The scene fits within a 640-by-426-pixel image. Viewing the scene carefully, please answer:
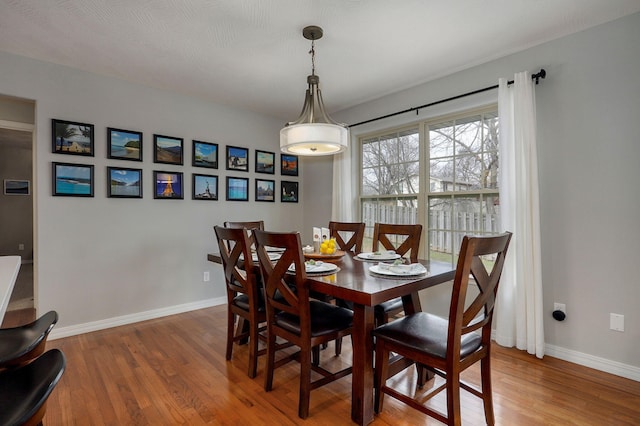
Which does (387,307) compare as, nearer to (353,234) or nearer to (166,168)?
(353,234)

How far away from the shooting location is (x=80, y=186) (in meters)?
2.99

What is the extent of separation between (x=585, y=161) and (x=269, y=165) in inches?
130

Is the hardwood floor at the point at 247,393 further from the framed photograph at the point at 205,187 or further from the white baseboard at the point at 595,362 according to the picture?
the framed photograph at the point at 205,187

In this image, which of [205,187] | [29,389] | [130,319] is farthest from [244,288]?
[205,187]

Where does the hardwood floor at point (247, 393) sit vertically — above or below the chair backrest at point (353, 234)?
below

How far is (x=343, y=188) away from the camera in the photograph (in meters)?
3.98

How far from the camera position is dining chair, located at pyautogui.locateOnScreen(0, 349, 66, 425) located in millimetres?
764

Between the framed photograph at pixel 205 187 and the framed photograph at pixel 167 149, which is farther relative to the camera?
the framed photograph at pixel 205 187

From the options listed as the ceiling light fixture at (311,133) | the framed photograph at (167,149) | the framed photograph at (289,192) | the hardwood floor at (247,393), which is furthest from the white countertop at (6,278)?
the framed photograph at (289,192)

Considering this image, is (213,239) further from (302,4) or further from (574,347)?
(574,347)

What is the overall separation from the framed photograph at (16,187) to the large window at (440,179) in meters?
6.97

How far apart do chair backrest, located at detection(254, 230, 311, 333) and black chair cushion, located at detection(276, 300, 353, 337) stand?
3.3 inches

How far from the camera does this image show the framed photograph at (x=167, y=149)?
3.42 metres

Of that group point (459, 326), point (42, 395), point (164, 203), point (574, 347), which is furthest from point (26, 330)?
point (574, 347)
